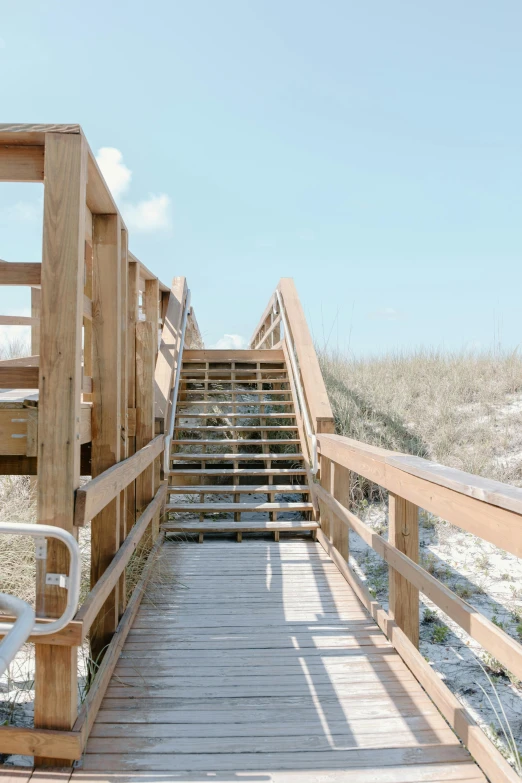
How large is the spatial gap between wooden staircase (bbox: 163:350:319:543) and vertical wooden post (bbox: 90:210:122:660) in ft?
6.88

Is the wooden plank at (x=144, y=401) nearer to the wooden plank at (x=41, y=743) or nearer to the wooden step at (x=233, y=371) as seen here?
the wooden plank at (x=41, y=743)

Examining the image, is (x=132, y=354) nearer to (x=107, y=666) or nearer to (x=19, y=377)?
(x=19, y=377)

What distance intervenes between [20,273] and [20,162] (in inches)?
16.6

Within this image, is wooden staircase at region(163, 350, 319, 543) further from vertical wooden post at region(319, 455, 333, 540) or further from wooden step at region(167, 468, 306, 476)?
vertical wooden post at region(319, 455, 333, 540)

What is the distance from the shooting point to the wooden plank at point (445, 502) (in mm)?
1558

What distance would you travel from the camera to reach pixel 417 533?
2.59 metres

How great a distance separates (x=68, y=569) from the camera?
6.43ft

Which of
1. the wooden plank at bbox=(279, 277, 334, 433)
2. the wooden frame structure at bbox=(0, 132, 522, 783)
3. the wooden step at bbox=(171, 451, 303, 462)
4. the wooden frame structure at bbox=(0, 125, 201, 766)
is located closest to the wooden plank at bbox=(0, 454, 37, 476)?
the wooden frame structure at bbox=(0, 132, 522, 783)

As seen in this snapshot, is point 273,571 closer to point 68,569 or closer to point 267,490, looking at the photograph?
point 267,490

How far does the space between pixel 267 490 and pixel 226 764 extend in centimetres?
330

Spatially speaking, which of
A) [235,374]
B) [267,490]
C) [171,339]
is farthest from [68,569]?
[235,374]

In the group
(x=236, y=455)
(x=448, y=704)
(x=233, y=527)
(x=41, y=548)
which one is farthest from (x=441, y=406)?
(x=41, y=548)

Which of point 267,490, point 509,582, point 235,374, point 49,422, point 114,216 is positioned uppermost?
point 114,216

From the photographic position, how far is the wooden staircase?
5066 mm
